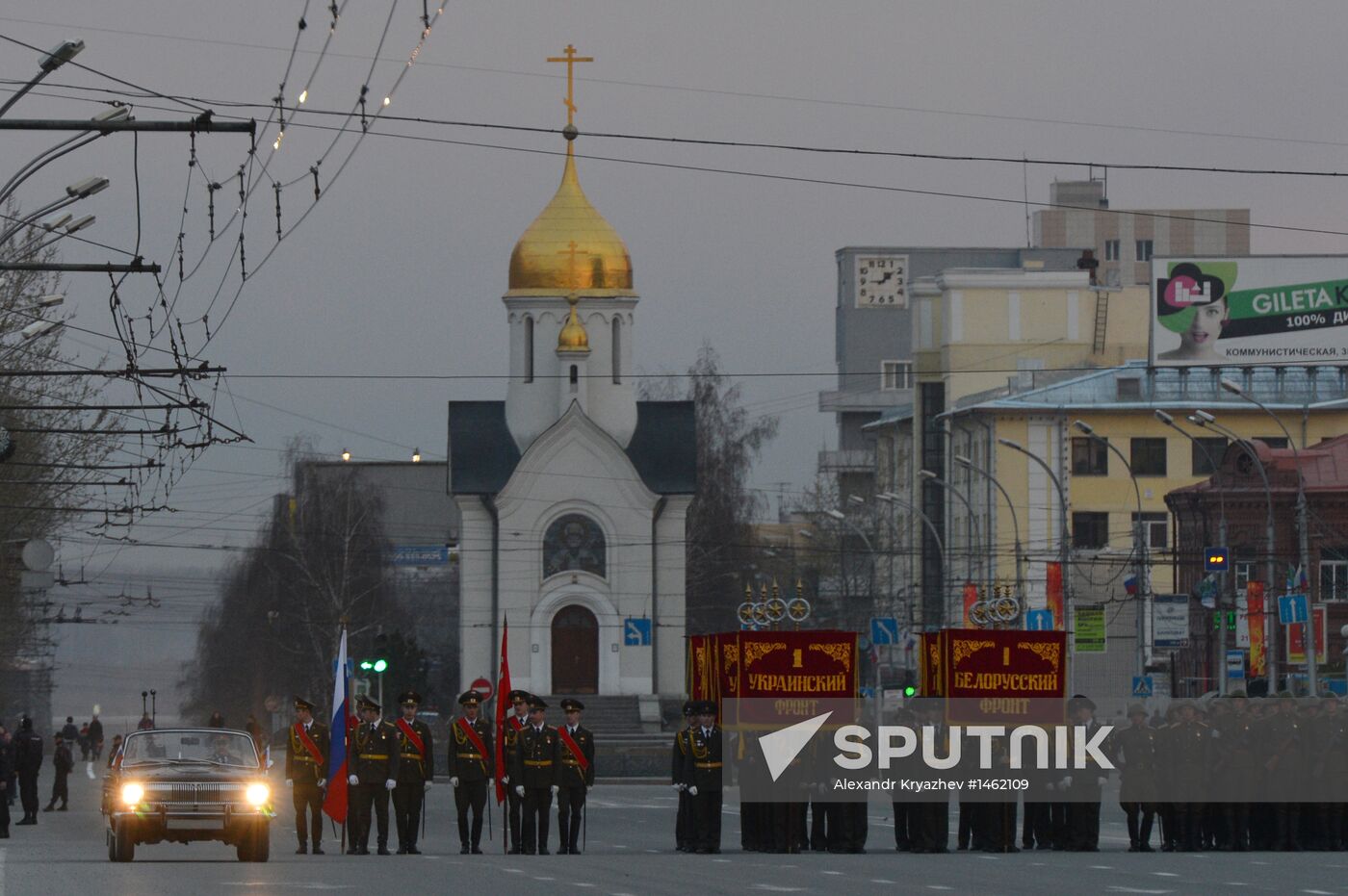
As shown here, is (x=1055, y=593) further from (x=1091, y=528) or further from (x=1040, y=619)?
(x=1091, y=528)

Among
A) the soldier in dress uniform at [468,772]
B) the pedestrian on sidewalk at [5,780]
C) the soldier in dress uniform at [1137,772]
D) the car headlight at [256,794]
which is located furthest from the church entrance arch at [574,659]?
the car headlight at [256,794]

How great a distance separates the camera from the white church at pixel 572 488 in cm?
7231

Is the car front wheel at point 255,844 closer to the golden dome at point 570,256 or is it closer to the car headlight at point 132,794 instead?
the car headlight at point 132,794

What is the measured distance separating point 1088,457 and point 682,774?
2227 inches

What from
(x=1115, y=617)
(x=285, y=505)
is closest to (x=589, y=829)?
(x=1115, y=617)

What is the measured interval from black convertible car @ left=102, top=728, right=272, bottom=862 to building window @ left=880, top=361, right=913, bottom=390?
101 m

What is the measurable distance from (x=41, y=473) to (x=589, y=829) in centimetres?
2452

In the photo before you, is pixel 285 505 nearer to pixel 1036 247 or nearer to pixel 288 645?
pixel 288 645

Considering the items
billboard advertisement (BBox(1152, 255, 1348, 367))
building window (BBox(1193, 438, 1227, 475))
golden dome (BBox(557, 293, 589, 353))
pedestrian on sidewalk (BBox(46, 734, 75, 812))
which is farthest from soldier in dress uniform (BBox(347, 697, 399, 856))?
building window (BBox(1193, 438, 1227, 475))

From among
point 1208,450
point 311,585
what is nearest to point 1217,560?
point 1208,450

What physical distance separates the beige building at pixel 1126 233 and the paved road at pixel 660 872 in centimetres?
9552

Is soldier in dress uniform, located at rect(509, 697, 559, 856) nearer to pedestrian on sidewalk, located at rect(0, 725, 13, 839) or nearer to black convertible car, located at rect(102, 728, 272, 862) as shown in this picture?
black convertible car, located at rect(102, 728, 272, 862)

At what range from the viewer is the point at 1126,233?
12538 centimetres

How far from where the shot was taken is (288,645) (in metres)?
90.4
